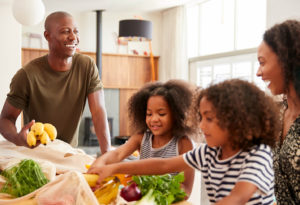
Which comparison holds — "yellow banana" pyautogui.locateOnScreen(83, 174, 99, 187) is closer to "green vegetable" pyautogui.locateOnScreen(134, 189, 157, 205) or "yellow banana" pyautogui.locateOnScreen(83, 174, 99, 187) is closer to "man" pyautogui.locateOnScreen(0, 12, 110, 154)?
"green vegetable" pyautogui.locateOnScreen(134, 189, 157, 205)

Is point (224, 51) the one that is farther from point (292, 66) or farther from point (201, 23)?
point (292, 66)

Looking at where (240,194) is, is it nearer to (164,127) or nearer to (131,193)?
(131,193)

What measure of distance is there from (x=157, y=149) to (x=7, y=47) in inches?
207

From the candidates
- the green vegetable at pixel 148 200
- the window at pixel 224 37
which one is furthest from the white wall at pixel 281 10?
the green vegetable at pixel 148 200

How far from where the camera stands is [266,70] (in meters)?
1.49

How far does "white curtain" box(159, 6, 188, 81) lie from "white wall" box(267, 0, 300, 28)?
407cm

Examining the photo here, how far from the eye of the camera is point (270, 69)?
148 cm

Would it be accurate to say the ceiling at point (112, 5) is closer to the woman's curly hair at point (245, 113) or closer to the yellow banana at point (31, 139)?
the yellow banana at point (31, 139)

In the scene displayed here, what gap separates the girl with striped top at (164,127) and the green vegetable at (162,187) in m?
0.35

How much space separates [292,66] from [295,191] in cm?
45

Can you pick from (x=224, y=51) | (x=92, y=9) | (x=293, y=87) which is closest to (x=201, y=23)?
(x=224, y=51)

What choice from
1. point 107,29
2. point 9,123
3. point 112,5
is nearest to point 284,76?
point 9,123

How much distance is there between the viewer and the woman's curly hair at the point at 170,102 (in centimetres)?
189

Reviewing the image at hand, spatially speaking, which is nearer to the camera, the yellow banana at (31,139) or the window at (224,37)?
the yellow banana at (31,139)
